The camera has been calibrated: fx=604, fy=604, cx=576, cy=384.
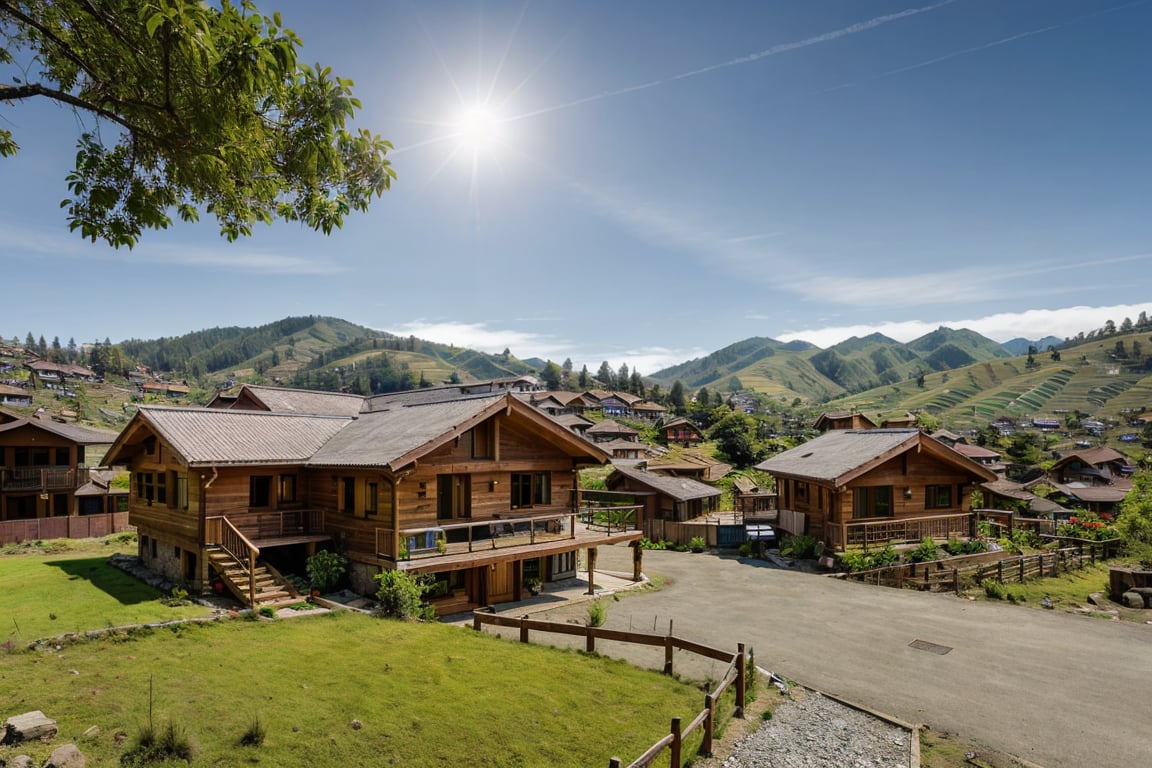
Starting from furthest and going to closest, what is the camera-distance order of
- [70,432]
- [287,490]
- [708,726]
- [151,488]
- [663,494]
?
[663,494] → [70,432] → [151,488] → [287,490] → [708,726]

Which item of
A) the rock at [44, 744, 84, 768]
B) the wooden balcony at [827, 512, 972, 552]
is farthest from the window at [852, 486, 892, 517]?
the rock at [44, 744, 84, 768]

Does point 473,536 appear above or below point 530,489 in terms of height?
below

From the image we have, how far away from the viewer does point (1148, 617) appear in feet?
71.3

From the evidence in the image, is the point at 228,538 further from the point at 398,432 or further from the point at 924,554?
the point at 924,554

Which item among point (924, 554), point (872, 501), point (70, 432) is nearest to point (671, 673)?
point (924, 554)

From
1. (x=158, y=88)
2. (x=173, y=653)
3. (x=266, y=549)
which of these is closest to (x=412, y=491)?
(x=266, y=549)

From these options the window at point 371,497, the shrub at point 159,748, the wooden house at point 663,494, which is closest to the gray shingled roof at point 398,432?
the window at point 371,497

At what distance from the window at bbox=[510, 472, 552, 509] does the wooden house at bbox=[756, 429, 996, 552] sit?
13.5 meters

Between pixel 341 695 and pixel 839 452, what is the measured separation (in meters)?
28.8

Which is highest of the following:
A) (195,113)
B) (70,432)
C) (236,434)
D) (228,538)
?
(195,113)

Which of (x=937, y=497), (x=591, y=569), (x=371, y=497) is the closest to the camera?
(x=371, y=497)

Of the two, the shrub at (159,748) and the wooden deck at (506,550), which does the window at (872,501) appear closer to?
the wooden deck at (506,550)

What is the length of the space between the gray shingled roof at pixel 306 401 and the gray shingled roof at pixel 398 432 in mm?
8480

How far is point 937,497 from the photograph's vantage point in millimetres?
31422
